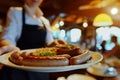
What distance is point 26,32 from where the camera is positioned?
1070mm

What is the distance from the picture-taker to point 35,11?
1.08m

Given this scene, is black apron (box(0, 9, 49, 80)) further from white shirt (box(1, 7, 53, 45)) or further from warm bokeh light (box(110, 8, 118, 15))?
Result: warm bokeh light (box(110, 8, 118, 15))

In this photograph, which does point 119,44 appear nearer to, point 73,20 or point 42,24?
point 42,24

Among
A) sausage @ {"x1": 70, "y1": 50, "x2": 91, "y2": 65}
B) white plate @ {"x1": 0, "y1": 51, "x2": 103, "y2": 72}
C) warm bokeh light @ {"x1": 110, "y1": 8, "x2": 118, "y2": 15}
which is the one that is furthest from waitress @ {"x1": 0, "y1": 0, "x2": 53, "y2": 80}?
warm bokeh light @ {"x1": 110, "y1": 8, "x2": 118, "y2": 15}

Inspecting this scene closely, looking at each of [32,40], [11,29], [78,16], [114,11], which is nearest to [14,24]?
[11,29]

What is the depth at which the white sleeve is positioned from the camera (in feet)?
3.25

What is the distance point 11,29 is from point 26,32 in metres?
0.09

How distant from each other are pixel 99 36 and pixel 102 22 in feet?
0.51

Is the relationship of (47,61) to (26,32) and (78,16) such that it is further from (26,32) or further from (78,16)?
(78,16)

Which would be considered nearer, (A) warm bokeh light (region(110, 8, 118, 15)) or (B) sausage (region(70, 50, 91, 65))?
(B) sausage (region(70, 50, 91, 65))

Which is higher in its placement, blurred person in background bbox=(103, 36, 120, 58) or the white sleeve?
the white sleeve

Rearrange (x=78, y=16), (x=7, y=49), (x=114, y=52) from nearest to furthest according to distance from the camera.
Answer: (x=7, y=49) → (x=114, y=52) → (x=78, y=16)

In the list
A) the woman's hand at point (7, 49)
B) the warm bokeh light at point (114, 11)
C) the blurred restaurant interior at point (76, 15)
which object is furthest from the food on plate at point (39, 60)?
the warm bokeh light at point (114, 11)

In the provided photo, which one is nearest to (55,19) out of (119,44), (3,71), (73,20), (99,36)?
(73,20)
